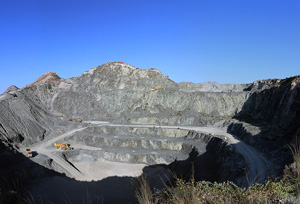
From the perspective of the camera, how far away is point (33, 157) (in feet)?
108

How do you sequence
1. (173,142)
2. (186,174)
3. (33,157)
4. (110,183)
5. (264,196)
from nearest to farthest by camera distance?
(264,196), (186,174), (110,183), (33,157), (173,142)

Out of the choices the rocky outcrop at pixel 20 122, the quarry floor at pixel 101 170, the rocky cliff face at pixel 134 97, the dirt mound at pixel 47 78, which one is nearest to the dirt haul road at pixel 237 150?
the quarry floor at pixel 101 170

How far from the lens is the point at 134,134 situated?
4291 centimetres

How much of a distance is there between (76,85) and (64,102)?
7.70m

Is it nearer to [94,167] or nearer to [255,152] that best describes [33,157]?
[94,167]

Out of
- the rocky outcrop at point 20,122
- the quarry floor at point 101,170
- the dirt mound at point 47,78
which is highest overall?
the dirt mound at point 47,78

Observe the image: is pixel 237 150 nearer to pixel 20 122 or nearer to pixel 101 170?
pixel 101 170

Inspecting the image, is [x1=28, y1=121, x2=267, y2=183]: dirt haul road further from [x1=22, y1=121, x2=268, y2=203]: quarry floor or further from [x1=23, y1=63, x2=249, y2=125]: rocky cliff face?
[x1=23, y1=63, x2=249, y2=125]: rocky cliff face

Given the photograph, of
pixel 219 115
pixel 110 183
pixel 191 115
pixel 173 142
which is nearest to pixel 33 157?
pixel 110 183

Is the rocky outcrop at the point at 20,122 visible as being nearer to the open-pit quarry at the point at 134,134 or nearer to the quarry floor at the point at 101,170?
the open-pit quarry at the point at 134,134

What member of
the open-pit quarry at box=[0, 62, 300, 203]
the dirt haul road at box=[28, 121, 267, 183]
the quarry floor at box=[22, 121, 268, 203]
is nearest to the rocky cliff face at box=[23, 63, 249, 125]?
the open-pit quarry at box=[0, 62, 300, 203]

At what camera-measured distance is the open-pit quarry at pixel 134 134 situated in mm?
24031

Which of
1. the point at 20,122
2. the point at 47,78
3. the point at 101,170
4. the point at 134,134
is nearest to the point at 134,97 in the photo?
the point at 134,134

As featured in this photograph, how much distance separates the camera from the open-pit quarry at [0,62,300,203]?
78.8 ft
